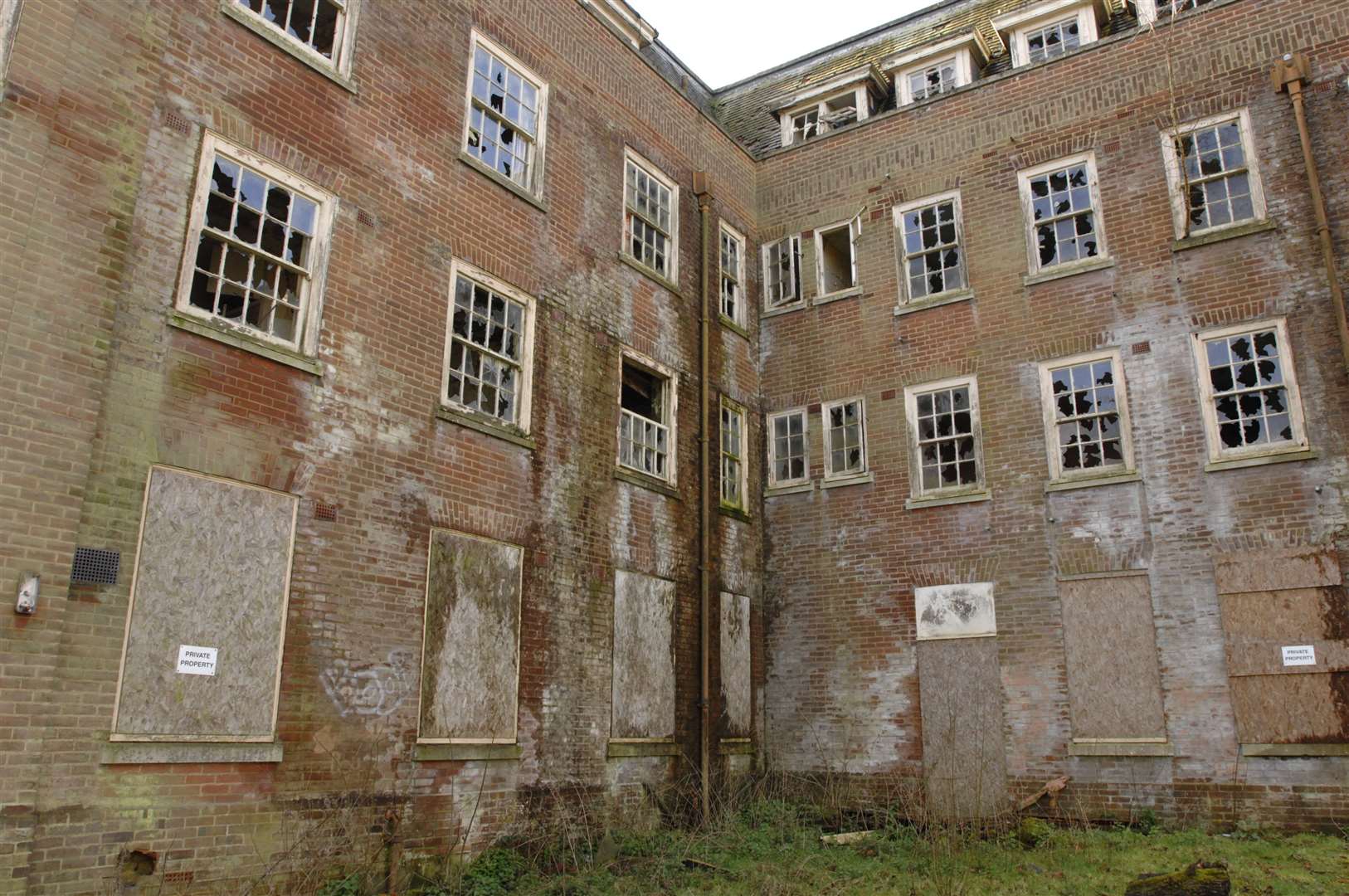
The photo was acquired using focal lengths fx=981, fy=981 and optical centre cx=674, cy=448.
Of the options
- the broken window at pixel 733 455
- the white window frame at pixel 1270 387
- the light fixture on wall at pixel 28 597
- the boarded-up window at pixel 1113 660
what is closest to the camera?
the light fixture on wall at pixel 28 597

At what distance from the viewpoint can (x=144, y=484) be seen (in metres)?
8.27

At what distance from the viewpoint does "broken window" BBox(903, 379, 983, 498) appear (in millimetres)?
14906

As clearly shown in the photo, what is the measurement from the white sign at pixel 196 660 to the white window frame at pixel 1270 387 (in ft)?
39.5

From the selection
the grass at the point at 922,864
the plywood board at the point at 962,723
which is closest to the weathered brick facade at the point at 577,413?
the plywood board at the point at 962,723

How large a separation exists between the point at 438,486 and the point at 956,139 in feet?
34.5

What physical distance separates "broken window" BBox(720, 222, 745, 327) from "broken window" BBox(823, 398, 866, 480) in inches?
92.1

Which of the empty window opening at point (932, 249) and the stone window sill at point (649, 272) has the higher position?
the empty window opening at point (932, 249)

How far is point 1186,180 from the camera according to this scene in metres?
13.9

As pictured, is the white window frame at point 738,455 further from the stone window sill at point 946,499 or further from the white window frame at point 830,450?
the stone window sill at point 946,499

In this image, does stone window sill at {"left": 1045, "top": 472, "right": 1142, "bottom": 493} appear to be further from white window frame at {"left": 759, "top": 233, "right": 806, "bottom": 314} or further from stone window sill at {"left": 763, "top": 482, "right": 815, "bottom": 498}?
white window frame at {"left": 759, "top": 233, "right": 806, "bottom": 314}

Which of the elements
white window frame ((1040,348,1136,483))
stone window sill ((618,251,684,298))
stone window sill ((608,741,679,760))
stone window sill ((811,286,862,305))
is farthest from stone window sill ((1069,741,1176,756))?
stone window sill ((618,251,684,298))

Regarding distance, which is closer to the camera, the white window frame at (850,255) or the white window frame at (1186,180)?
the white window frame at (1186,180)

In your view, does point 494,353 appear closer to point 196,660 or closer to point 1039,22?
point 196,660

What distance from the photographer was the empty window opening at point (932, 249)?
15844mm
